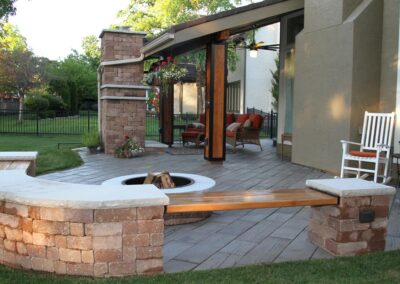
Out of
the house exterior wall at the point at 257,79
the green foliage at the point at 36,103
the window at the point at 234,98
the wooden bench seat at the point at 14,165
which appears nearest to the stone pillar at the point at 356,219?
the wooden bench seat at the point at 14,165

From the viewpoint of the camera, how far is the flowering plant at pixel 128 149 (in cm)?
919

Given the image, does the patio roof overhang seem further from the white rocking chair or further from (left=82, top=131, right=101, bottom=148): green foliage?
(left=82, top=131, right=101, bottom=148): green foliage

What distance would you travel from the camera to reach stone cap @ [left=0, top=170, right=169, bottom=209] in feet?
8.81

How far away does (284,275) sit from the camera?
Result: 2.87 meters

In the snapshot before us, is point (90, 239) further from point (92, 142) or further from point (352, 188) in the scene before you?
point (92, 142)

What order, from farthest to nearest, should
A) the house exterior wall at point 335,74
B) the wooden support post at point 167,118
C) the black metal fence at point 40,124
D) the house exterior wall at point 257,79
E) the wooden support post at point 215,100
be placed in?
the house exterior wall at point 257,79
the black metal fence at point 40,124
the wooden support post at point 167,118
the wooden support post at point 215,100
the house exterior wall at point 335,74

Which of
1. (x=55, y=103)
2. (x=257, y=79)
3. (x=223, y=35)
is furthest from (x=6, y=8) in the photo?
(x=55, y=103)

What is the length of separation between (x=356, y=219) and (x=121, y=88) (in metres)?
7.22

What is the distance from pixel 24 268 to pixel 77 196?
2.16 ft

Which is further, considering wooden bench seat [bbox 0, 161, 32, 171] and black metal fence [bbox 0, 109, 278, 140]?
black metal fence [bbox 0, 109, 278, 140]

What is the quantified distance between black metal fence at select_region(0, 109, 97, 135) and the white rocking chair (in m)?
12.3

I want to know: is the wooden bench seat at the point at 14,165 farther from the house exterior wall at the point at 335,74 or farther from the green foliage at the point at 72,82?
the green foliage at the point at 72,82

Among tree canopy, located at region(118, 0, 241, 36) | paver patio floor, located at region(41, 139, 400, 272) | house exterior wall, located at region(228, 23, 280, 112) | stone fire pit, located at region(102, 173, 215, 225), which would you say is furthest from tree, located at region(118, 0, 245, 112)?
stone fire pit, located at region(102, 173, 215, 225)

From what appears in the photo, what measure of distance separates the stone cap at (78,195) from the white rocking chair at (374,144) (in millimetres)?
3955
